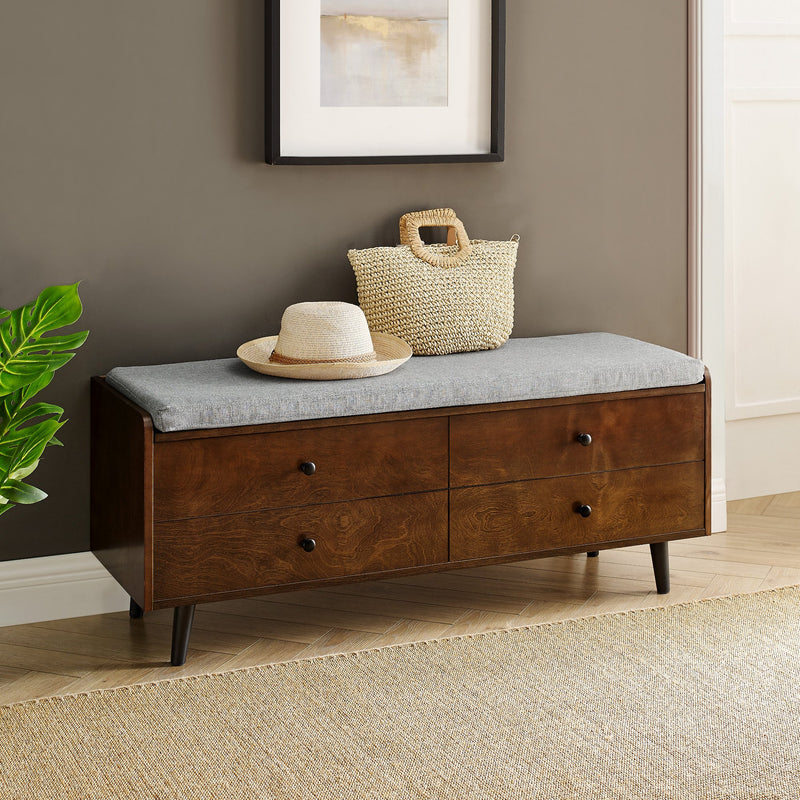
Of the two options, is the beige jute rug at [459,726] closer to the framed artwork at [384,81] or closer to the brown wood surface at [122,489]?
the brown wood surface at [122,489]

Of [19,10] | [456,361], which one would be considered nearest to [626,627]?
[456,361]

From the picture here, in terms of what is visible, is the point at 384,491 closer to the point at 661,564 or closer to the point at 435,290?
the point at 435,290

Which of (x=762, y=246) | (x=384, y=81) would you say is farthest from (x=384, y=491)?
(x=762, y=246)

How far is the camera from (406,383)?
238 cm

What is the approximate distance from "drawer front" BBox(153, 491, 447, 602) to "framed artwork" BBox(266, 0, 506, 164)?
2.79 ft

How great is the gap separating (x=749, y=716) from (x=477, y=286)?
116 cm

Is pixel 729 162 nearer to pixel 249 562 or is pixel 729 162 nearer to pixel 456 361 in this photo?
pixel 456 361

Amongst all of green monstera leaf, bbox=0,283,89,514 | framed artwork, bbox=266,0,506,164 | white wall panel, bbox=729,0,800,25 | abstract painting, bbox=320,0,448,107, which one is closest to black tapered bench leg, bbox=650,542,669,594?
framed artwork, bbox=266,0,506,164

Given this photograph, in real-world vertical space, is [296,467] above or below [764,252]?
below

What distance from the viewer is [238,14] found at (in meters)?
2.58

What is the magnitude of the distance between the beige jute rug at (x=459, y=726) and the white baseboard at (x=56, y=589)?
460mm

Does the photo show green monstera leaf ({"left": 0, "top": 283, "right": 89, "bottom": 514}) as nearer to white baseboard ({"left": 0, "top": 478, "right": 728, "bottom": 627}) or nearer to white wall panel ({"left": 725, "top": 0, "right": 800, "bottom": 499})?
white baseboard ({"left": 0, "top": 478, "right": 728, "bottom": 627})

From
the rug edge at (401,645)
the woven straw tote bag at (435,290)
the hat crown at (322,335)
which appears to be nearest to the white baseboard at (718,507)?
the rug edge at (401,645)

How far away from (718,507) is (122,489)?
1721 mm
